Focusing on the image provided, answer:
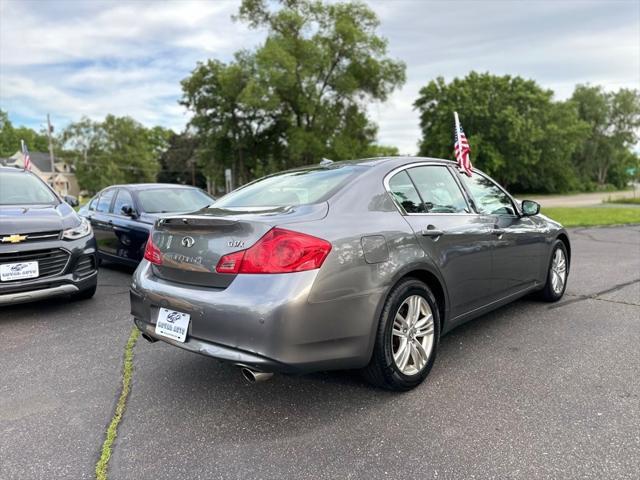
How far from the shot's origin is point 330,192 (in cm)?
302

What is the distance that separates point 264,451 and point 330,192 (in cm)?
154

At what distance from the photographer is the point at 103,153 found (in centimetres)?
7675

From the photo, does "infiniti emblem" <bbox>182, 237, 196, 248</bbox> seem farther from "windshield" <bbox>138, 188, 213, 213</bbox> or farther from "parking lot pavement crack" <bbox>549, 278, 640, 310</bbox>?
"windshield" <bbox>138, 188, 213, 213</bbox>

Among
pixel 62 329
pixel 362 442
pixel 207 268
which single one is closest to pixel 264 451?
pixel 362 442

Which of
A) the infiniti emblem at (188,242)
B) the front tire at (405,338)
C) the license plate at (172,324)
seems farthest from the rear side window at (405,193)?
the license plate at (172,324)

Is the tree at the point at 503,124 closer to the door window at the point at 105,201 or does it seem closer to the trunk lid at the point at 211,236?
the door window at the point at 105,201

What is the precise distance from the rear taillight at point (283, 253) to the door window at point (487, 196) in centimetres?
194

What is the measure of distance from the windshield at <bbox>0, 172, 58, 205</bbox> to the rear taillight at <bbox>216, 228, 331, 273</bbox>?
4.47 m

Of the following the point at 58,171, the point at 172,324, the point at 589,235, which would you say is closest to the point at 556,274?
the point at 172,324

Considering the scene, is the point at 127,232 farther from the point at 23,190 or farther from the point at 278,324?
the point at 278,324

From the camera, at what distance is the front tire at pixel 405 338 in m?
2.86

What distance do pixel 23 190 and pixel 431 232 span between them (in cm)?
532

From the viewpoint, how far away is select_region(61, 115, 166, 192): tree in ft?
249

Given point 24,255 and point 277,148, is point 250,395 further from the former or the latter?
point 277,148
